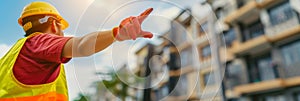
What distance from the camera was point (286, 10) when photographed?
5.00 meters

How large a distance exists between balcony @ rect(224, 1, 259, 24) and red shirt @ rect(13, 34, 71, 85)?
527 centimetres

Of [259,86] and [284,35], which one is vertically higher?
[284,35]

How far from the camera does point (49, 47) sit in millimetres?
342

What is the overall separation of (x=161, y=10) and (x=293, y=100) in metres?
4.98

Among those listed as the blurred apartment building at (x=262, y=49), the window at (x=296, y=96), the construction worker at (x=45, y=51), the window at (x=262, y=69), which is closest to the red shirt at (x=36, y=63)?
the construction worker at (x=45, y=51)

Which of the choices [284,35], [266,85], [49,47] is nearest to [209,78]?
[49,47]

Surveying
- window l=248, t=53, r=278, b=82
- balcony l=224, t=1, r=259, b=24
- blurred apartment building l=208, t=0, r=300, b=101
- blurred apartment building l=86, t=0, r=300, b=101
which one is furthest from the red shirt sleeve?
balcony l=224, t=1, r=259, b=24

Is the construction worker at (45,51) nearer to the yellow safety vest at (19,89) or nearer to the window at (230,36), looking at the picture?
the yellow safety vest at (19,89)

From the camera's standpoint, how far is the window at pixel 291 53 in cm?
482

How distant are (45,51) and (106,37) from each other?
0.09 metres

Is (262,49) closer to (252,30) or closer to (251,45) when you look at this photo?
(251,45)

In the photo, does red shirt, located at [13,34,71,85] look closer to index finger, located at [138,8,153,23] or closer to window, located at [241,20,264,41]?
index finger, located at [138,8,153,23]

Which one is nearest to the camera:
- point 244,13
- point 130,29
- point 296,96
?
point 130,29

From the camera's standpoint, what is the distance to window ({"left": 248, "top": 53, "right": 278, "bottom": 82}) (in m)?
5.21
